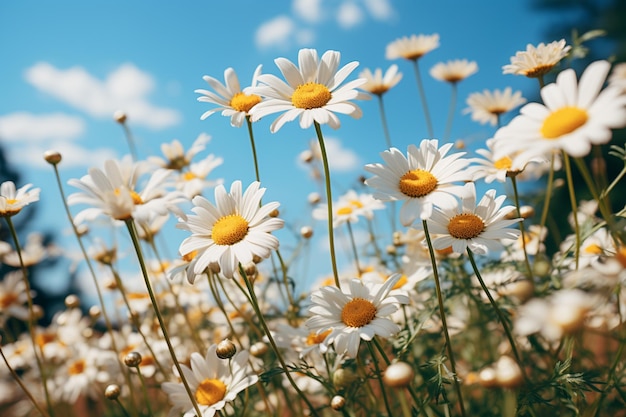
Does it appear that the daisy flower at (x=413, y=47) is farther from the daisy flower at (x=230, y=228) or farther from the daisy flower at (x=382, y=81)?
the daisy flower at (x=230, y=228)

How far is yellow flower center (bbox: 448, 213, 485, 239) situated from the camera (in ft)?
5.24

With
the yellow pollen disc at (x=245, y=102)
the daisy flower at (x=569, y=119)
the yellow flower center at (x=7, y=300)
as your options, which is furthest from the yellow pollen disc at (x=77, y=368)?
the daisy flower at (x=569, y=119)

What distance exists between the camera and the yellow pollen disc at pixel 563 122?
46.7 inches

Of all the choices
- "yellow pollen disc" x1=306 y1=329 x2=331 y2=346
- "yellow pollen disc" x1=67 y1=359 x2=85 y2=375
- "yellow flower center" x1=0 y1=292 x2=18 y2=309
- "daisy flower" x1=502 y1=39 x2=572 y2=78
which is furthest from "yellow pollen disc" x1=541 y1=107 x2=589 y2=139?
"yellow flower center" x1=0 y1=292 x2=18 y2=309

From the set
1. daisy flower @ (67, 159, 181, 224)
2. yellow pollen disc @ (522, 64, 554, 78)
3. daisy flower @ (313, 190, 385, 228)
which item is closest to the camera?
daisy flower @ (67, 159, 181, 224)

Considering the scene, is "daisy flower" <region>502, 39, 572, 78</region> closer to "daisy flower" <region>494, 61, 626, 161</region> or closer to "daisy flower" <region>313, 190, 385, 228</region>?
"daisy flower" <region>494, 61, 626, 161</region>

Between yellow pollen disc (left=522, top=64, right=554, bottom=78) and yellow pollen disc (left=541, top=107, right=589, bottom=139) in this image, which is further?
yellow pollen disc (left=522, top=64, right=554, bottom=78)

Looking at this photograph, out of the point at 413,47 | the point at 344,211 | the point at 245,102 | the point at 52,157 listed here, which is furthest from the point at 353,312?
the point at 413,47

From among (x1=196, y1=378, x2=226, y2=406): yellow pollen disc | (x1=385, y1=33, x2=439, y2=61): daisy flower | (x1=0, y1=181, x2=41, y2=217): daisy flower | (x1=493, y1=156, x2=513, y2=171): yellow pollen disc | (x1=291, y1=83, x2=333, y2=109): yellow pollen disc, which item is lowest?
(x1=196, y1=378, x2=226, y2=406): yellow pollen disc

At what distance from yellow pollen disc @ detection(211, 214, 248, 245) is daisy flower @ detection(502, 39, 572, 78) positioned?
1034 millimetres

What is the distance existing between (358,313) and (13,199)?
3.79 feet

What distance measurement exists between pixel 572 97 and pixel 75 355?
327 cm

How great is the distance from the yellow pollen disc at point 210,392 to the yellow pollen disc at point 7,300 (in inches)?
87.6

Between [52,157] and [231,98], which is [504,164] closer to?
[231,98]
